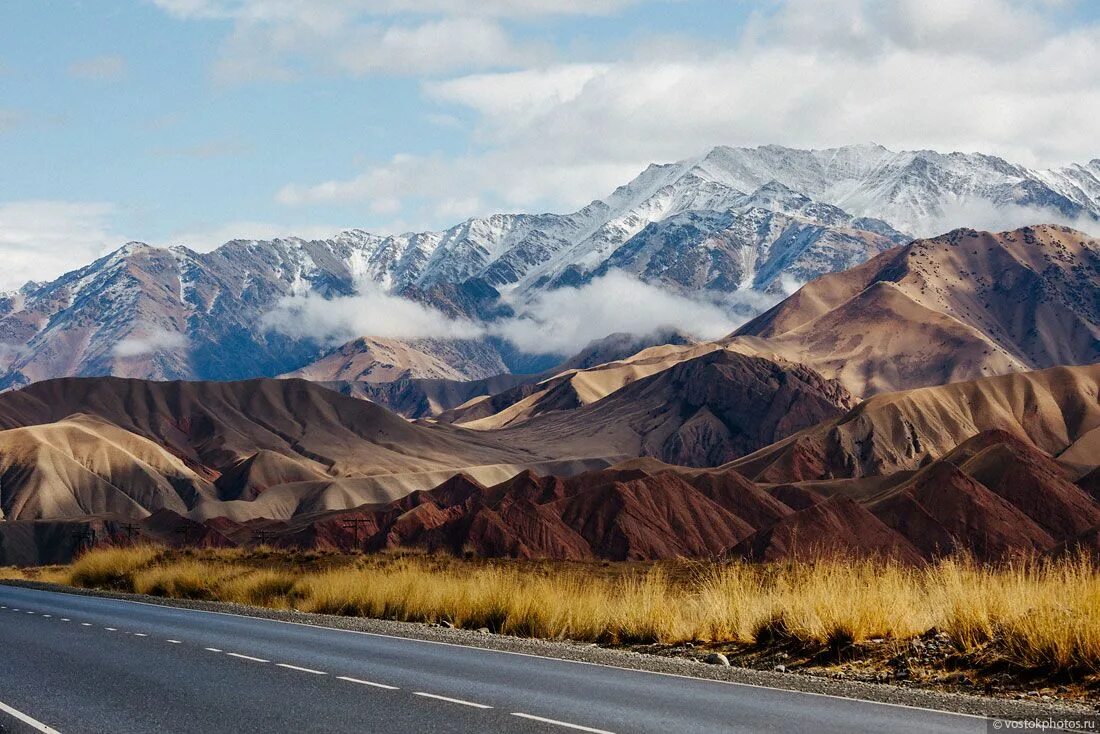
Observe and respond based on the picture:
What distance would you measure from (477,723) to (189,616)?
16.7 m

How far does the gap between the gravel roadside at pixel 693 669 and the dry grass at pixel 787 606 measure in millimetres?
994

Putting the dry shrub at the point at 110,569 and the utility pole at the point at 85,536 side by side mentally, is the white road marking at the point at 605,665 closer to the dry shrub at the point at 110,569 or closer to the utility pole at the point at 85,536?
the dry shrub at the point at 110,569

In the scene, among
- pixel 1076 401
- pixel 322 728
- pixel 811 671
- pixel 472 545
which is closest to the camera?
pixel 322 728

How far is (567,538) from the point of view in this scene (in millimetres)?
107125

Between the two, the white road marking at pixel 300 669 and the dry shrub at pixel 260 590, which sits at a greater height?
the dry shrub at pixel 260 590

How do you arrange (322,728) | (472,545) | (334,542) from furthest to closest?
(334,542) < (472,545) < (322,728)

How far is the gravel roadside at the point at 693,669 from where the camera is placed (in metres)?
13.9

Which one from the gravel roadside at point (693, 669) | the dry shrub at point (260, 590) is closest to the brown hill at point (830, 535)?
the dry shrub at point (260, 590)

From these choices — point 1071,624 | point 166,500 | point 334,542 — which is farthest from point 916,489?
point 166,500

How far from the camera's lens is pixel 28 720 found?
13984 mm

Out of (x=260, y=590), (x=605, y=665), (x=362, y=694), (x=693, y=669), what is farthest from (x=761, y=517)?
(x=362, y=694)

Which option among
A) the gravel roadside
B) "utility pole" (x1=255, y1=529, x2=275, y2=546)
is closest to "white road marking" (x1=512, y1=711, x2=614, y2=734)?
the gravel roadside

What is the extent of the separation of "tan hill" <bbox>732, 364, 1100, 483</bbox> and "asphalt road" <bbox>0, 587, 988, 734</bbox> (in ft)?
485

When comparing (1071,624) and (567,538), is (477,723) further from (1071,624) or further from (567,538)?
(567,538)
